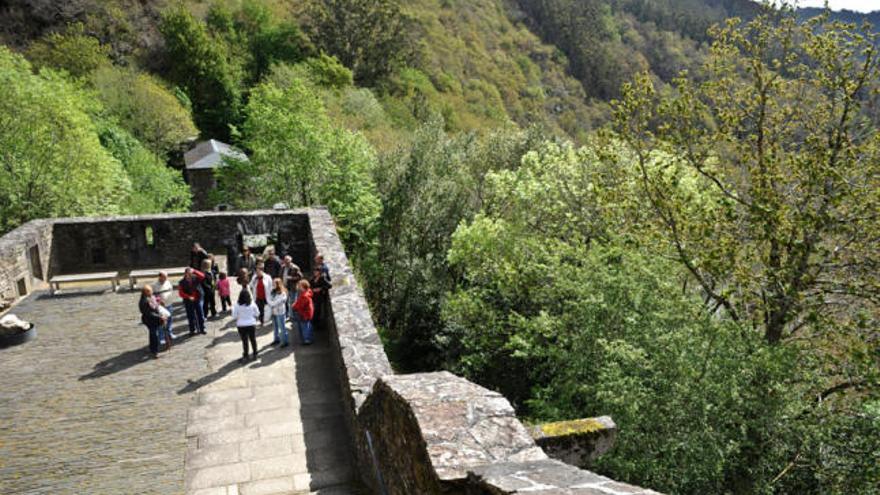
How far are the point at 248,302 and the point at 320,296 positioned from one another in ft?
4.70

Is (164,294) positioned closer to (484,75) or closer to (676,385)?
(676,385)

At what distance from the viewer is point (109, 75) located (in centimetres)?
4672

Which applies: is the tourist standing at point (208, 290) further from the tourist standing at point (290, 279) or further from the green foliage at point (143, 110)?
the green foliage at point (143, 110)

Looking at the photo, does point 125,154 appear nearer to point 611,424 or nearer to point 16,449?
point 16,449

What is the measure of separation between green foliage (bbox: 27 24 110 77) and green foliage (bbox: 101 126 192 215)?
10941 mm

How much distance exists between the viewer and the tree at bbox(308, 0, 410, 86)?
238 feet

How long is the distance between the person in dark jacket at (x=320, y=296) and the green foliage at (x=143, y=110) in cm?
3985

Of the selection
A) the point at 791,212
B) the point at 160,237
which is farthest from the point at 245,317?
the point at 791,212

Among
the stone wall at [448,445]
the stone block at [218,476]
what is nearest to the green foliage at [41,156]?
the stone block at [218,476]

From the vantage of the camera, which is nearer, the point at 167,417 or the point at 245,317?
the point at 167,417

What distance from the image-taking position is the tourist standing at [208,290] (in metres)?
12.1

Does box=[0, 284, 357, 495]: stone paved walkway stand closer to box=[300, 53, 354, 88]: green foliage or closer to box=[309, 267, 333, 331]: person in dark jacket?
box=[309, 267, 333, 331]: person in dark jacket

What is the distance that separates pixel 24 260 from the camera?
13953 mm

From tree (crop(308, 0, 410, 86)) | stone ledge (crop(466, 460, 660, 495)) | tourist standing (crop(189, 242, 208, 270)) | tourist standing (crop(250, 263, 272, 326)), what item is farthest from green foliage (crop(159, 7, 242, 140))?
stone ledge (crop(466, 460, 660, 495))
